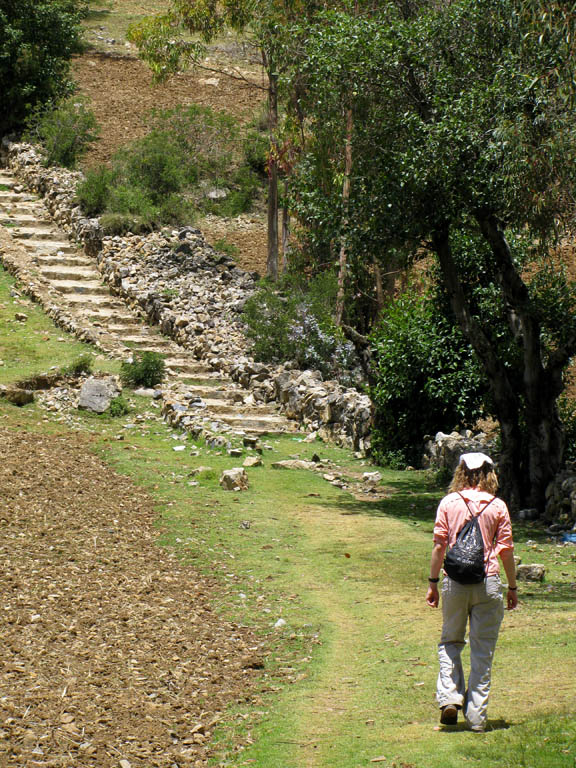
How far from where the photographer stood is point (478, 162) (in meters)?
11.8

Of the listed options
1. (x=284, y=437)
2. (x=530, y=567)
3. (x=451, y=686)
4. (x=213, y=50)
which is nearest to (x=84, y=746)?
(x=451, y=686)

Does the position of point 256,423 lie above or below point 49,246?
below

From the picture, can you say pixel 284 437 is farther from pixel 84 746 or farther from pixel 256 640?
pixel 84 746

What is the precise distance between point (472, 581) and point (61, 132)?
78.1 feet

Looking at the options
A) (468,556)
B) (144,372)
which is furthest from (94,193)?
(468,556)

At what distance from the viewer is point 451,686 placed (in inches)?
216

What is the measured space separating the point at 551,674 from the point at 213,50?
37.1 meters

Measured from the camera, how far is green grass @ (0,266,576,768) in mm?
5402

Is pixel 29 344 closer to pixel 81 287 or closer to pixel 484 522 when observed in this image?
pixel 81 287

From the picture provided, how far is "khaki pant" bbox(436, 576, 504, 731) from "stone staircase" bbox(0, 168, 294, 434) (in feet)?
32.4

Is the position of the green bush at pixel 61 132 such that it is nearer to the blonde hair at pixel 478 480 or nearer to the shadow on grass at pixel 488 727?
the blonde hair at pixel 478 480

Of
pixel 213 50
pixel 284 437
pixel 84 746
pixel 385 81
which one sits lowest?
pixel 284 437

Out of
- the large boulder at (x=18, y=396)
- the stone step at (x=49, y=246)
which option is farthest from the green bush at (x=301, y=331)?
the stone step at (x=49, y=246)

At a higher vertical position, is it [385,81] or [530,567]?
[385,81]
